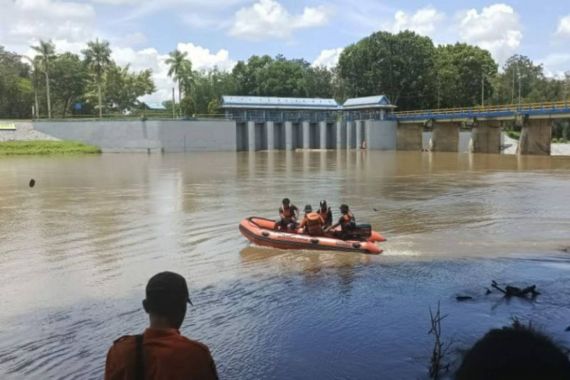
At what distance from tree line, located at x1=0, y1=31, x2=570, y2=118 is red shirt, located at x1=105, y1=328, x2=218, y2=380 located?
6731 cm

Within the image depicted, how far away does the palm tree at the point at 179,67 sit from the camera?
74.4 metres

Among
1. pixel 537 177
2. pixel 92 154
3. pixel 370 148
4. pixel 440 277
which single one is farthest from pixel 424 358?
pixel 370 148

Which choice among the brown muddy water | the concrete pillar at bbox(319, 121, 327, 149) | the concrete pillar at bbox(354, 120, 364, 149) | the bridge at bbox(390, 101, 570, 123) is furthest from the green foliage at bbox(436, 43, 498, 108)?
the brown muddy water

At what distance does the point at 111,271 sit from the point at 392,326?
212 inches

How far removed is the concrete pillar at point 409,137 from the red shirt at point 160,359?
63447mm

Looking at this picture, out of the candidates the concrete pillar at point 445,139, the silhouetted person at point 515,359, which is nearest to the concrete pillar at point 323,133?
the concrete pillar at point 445,139

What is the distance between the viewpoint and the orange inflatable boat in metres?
11.5

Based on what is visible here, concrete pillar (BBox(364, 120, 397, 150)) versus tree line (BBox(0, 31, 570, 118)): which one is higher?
tree line (BBox(0, 31, 570, 118))

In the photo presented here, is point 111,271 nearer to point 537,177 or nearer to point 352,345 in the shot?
point 352,345

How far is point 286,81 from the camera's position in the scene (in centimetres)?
7825

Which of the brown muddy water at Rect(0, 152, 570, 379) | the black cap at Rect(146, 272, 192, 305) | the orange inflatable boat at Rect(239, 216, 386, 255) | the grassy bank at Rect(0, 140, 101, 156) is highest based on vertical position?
the grassy bank at Rect(0, 140, 101, 156)

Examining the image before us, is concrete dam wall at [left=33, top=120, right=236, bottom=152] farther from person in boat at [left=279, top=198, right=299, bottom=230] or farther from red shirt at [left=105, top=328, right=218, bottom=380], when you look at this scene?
red shirt at [left=105, top=328, right=218, bottom=380]

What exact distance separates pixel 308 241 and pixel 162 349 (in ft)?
30.8

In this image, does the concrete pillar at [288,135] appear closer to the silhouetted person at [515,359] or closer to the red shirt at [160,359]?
the red shirt at [160,359]
